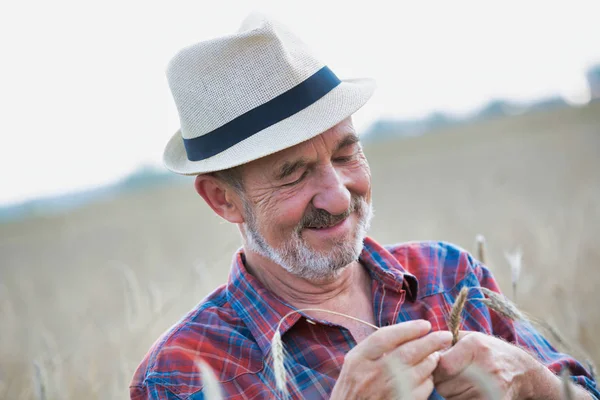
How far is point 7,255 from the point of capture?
12.0m

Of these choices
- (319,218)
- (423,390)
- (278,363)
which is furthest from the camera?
(319,218)

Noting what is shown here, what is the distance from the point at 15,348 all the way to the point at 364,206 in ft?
14.0

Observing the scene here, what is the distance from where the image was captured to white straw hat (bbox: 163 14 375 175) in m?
2.12

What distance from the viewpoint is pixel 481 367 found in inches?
66.7

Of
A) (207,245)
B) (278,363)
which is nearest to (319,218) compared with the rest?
(278,363)

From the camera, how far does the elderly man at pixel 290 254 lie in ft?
6.48

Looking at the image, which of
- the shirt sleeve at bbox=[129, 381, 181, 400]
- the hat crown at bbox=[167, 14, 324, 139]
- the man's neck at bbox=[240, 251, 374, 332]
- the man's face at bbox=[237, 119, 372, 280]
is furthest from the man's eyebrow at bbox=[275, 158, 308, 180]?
the shirt sleeve at bbox=[129, 381, 181, 400]

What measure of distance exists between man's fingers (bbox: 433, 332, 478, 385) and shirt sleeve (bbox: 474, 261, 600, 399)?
0.59 m

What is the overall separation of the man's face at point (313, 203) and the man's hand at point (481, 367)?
0.62 metres

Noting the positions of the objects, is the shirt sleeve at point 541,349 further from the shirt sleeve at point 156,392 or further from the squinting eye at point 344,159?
the shirt sleeve at point 156,392

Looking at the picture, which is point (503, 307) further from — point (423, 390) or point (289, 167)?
point (289, 167)

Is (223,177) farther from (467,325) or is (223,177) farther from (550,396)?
(550,396)

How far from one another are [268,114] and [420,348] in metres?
1.04

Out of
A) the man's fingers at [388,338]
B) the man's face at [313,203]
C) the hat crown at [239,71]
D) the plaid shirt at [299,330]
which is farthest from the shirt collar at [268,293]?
the hat crown at [239,71]
